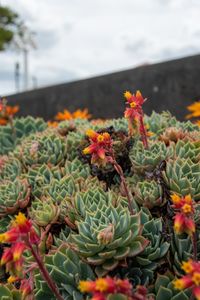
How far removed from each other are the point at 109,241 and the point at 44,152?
110 centimetres

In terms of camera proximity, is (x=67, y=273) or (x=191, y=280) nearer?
(x=191, y=280)

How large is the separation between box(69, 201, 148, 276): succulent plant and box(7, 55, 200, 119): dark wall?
13.8 feet

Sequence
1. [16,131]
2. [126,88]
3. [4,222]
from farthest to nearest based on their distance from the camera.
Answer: [126,88], [16,131], [4,222]

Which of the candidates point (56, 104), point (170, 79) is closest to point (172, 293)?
point (170, 79)

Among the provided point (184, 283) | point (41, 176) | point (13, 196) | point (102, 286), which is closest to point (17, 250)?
point (102, 286)

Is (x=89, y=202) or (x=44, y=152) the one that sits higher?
(x=44, y=152)

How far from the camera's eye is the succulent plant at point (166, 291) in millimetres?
1493

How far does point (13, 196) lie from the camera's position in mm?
2092

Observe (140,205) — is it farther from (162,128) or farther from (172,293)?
(162,128)

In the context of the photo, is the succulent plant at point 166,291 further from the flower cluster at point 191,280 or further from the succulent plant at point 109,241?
the flower cluster at point 191,280

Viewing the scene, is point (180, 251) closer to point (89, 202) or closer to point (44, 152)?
point (89, 202)

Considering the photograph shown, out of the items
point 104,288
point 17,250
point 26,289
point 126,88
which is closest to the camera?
point 104,288

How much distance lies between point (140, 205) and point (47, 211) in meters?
0.34

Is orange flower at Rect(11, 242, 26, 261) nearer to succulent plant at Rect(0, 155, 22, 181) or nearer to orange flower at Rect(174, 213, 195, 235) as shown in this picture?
orange flower at Rect(174, 213, 195, 235)
